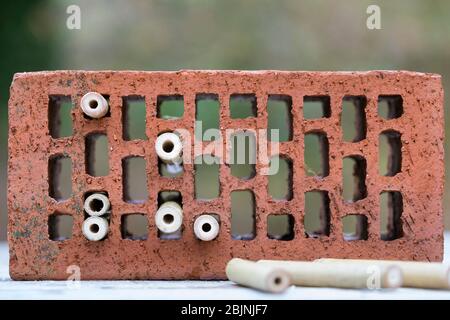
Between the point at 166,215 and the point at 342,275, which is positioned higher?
the point at 166,215

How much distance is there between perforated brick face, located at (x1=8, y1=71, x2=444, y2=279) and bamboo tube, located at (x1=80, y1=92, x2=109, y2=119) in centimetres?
4

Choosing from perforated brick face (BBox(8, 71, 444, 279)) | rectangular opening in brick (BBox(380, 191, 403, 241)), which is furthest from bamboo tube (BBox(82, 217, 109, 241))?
rectangular opening in brick (BBox(380, 191, 403, 241))

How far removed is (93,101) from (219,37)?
2.29 m

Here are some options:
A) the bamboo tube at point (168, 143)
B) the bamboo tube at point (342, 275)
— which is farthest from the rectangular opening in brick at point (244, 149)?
the bamboo tube at point (342, 275)

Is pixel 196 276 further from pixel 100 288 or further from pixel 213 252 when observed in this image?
pixel 100 288

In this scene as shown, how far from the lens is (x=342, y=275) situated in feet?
7.14

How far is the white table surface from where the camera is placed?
2.06 meters

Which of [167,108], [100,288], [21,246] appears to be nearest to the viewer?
[100,288]

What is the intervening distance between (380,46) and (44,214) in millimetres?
2845

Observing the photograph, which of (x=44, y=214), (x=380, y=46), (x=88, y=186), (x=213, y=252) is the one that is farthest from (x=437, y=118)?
(x=380, y=46)

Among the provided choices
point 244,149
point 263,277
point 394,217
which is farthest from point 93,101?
point 394,217

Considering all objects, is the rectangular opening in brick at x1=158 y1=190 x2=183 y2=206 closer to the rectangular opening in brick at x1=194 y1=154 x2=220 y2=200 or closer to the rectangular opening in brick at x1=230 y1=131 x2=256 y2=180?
the rectangular opening in brick at x1=230 y1=131 x2=256 y2=180

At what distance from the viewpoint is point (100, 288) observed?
2271mm

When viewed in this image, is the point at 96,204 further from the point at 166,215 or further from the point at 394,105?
the point at 394,105
